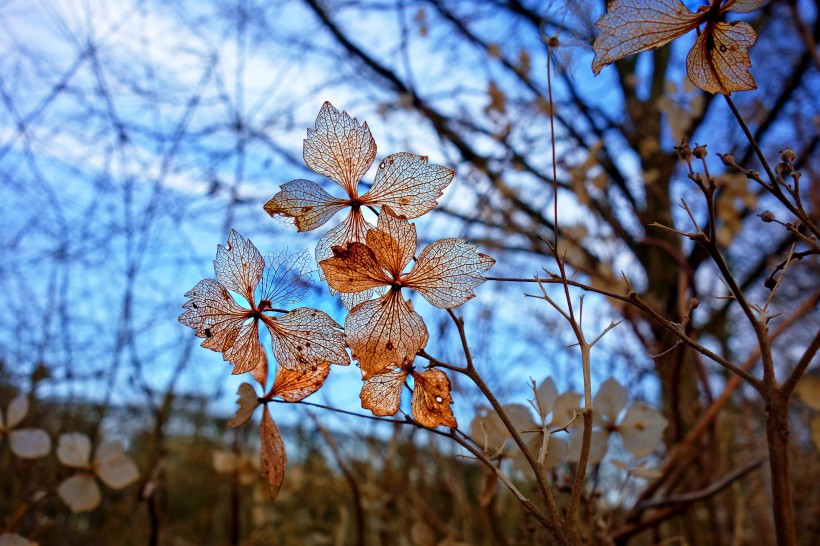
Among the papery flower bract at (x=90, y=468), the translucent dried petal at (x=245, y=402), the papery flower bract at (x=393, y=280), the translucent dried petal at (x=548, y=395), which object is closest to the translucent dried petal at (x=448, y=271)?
the papery flower bract at (x=393, y=280)

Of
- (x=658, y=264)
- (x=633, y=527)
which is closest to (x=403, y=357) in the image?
(x=633, y=527)

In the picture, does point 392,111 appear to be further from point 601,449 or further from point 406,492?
point 601,449

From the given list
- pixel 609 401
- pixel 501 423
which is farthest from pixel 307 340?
pixel 609 401

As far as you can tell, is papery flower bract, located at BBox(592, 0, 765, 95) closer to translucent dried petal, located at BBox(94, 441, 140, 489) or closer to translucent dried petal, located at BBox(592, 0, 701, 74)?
translucent dried petal, located at BBox(592, 0, 701, 74)

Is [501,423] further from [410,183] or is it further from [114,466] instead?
[114,466]

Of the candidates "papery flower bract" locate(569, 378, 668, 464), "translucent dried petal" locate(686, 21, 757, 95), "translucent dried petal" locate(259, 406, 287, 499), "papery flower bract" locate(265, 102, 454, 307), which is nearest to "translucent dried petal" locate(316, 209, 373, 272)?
"papery flower bract" locate(265, 102, 454, 307)

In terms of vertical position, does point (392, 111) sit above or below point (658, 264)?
above

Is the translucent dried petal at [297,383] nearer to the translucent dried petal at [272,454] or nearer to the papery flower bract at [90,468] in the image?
the translucent dried petal at [272,454]
